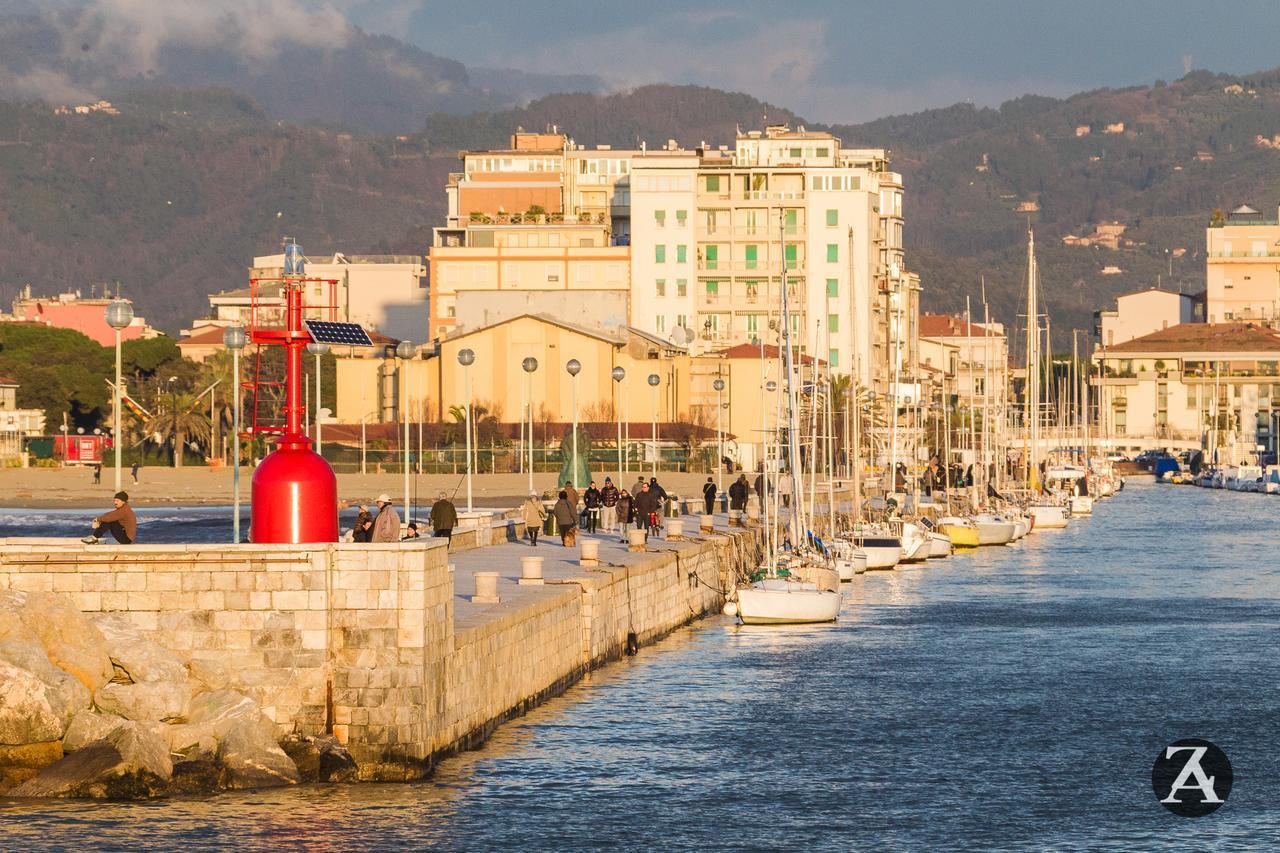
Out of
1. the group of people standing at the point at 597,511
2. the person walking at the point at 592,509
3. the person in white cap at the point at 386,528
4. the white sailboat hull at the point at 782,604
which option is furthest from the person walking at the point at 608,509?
the person in white cap at the point at 386,528

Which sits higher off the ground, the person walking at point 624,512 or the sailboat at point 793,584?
the person walking at point 624,512

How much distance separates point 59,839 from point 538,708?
10.9 metres

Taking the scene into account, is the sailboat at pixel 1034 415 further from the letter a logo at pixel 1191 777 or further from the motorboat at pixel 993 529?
the letter a logo at pixel 1191 777

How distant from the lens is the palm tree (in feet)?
401

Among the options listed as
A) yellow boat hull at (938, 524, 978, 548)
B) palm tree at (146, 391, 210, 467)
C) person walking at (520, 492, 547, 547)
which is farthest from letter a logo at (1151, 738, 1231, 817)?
palm tree at (146, 391, 210, 467)

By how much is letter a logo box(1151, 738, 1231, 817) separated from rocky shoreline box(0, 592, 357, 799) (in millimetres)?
10730

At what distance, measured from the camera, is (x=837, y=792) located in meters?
28.4

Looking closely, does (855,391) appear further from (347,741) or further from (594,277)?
(594,277)

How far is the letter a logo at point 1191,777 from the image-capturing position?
2819cm

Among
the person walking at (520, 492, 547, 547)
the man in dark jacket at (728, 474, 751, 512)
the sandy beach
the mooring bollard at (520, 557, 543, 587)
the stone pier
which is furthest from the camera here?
the sandy beach

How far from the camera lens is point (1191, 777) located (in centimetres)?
3052

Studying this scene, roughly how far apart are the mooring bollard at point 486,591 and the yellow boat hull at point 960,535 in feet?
162

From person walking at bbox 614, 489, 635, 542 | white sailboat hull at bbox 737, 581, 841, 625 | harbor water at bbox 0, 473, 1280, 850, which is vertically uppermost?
person walking at bbox 614, 489, 635, 542

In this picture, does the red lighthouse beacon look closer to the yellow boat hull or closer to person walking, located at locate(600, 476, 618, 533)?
person walking, located at locate(600, 476, 618, 533)
